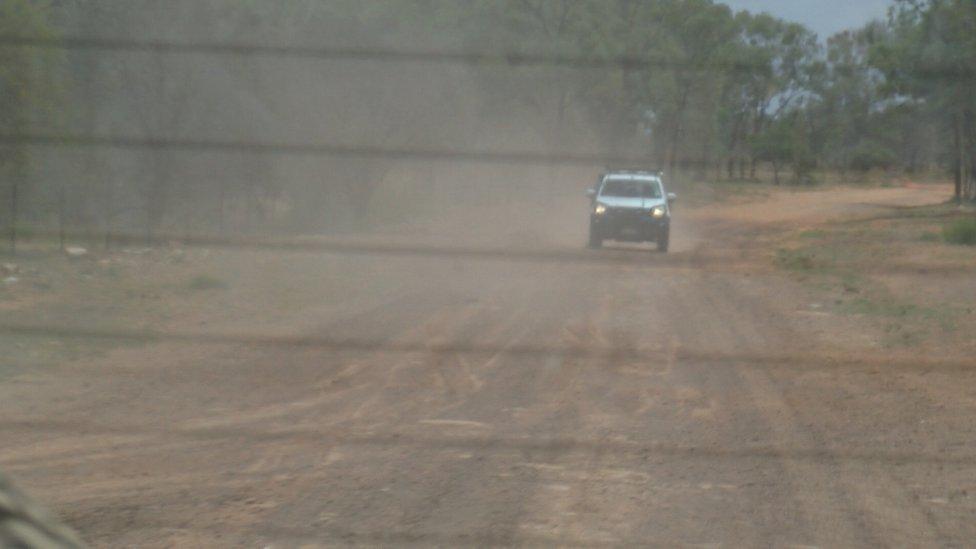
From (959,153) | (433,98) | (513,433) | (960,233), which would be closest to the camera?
(513,433)

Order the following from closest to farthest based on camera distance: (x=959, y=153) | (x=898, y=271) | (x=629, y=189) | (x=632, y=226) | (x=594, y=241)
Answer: (x=959, y=153) < (x=898, y=271) < (x=594, y=241) < (x=629, y=189) < (x=632, y=226)

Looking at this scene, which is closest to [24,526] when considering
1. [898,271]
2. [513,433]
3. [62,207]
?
[513,433]

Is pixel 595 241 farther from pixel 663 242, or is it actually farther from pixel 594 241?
pixel 663 242

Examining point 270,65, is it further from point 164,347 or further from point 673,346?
point 673,346

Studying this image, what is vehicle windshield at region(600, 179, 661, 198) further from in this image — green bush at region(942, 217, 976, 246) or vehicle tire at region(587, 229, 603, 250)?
green bush at region(942, 217, 976, 246)

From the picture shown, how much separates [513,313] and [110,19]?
4252 millimetres

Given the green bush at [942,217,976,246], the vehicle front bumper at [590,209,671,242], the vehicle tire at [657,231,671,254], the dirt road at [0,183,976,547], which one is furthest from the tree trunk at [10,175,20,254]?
the vehicle tire at [657,231,671,254]

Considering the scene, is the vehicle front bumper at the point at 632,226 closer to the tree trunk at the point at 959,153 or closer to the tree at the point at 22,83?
the tree trunk at the point at 959,153

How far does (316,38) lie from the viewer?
9391mm

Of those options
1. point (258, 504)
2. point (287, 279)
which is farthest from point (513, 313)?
point (258, 504)

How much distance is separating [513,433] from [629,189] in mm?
9865

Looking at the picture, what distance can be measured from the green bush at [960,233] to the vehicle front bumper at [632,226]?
4.60 meters

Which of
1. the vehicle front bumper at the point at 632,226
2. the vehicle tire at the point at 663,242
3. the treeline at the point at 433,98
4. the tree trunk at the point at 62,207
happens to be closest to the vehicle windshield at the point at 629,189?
the vehicle front bumper at the point at 632,226

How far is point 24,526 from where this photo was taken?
1.48 m
